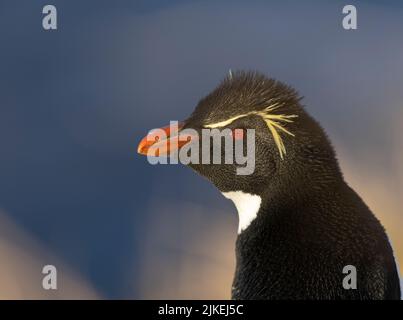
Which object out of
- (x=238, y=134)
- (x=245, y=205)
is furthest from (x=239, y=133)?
(x=245, y=205)

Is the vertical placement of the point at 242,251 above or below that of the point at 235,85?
below

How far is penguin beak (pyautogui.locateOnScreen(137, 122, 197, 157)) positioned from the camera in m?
1.33

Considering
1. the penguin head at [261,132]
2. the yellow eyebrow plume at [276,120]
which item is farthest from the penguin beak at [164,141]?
the yellow eyebrow plume at [276,120]

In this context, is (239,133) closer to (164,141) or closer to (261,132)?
A: (261,132)

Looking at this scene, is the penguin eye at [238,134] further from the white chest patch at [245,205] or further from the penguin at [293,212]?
the white chest patch at [245,205]

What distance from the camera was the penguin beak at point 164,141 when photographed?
1.33 m

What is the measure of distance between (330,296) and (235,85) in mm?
455

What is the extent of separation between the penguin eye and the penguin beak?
83 mm

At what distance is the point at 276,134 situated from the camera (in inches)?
49.6

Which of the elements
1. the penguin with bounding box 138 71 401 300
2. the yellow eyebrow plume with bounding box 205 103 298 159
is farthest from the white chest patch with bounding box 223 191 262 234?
the yellow eyebrow plume with bounding box 205 103 298 159

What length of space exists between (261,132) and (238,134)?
0.16 feet

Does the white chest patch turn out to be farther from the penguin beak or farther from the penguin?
the penguin beak

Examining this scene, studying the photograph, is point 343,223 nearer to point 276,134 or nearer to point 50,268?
point 276,134
